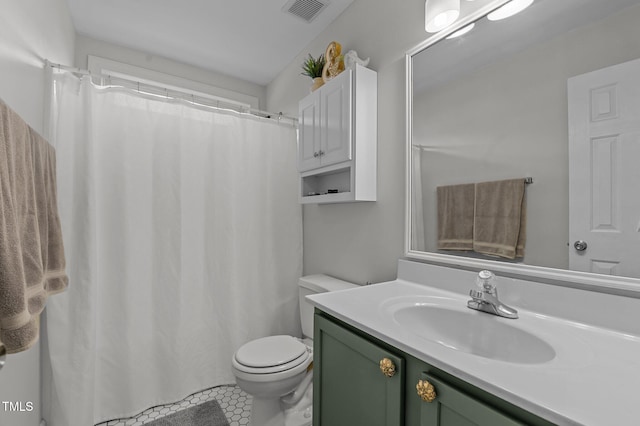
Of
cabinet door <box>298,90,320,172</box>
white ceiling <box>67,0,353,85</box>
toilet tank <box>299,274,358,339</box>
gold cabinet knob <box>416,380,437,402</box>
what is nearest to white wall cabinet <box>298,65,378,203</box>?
cabinet door <box>298,90,320,172</box>

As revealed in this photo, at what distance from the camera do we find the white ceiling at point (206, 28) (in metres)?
1.78

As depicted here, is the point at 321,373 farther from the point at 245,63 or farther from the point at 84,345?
the point at 245,63

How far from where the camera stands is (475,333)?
3.11 ft

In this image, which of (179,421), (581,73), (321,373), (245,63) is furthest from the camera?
(245,63)

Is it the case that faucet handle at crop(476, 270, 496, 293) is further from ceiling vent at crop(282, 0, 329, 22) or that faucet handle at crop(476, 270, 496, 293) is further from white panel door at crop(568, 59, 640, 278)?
ceiling vent at crop(282, 0, 329, 22)

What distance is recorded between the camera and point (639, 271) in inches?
30.9

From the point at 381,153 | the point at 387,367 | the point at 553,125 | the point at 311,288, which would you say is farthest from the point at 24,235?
the point at 553,125

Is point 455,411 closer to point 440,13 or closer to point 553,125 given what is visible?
point 553,125

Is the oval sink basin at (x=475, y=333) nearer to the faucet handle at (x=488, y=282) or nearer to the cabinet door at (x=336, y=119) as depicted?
the faucet handle at (x=488, y=282)

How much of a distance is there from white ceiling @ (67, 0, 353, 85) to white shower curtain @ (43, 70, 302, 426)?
1.92ft

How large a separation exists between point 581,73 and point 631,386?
836 millimetres

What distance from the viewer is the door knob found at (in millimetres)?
872

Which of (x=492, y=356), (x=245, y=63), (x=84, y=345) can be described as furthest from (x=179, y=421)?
(x=245, y=63)

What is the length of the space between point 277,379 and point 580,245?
1.29 metres
